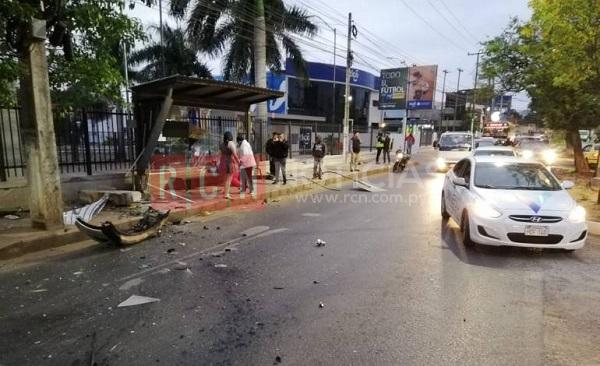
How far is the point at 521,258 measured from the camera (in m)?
5.76

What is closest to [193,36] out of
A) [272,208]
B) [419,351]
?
[272,208]

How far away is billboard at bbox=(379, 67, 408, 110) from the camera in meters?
32.3

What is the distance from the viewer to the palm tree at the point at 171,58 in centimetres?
2777

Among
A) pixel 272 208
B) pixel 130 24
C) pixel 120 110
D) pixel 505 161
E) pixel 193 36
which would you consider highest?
pixel 193 36

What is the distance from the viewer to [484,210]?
19.3ft

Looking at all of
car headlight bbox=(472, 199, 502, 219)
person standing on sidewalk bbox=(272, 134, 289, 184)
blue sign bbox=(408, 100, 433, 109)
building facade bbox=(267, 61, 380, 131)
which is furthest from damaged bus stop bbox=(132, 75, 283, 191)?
blue sign bbox=(408, 100, 433, 109)

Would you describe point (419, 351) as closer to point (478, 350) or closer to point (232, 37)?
point (478, 350)

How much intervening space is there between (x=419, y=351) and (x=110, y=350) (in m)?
2.60

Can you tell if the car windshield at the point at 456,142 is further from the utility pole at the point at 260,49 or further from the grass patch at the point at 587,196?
the utility pole at the point at 260,49

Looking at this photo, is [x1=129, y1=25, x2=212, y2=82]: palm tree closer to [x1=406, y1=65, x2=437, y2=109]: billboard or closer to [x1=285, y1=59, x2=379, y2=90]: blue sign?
[x1=285, y1=59, x2=379, y2=90]: blue sign

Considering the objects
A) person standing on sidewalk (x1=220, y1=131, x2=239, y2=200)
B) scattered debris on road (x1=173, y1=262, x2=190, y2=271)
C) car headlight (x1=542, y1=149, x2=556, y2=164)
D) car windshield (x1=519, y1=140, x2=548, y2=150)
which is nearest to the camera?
scattered debris on road (x1=173, y1=262, x2=190, y2=271)

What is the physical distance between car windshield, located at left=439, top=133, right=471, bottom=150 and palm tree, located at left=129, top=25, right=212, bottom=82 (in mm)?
17915

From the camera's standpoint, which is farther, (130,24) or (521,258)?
(130,24)

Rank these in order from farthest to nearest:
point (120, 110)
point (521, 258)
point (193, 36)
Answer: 1. point (193, 36)
2. point (120, 110)
3. point (521, 258)
